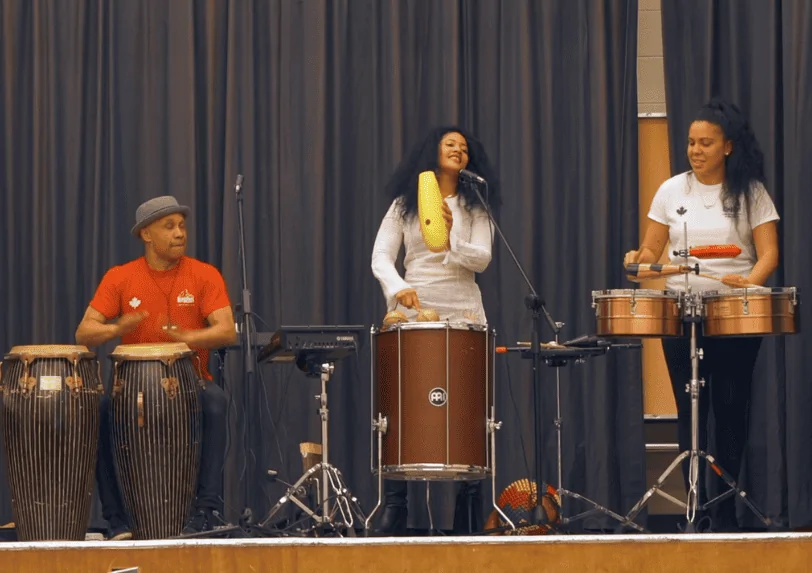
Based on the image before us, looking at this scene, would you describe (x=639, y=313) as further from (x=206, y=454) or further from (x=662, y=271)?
(x=206, y=454)

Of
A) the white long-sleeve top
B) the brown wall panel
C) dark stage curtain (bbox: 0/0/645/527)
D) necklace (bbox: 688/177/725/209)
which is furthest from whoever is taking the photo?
the brown wall panel

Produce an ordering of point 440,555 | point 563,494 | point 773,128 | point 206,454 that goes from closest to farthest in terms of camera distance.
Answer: point 440,555 → point 206,454 → point 563,494 → point 773,128

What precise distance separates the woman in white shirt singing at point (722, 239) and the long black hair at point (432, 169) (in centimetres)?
63

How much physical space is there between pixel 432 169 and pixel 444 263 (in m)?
0.41

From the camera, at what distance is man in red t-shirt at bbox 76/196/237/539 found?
542 centimetres

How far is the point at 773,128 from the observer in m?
6.48

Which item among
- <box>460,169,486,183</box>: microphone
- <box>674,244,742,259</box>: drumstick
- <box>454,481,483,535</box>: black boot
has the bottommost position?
<box>454,481,483,535</box>: black boot

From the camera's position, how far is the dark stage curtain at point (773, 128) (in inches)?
251

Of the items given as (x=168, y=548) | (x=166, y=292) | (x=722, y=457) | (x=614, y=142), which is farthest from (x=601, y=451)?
(x=168, y=548)

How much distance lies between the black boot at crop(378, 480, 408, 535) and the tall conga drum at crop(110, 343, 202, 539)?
2.49 feet

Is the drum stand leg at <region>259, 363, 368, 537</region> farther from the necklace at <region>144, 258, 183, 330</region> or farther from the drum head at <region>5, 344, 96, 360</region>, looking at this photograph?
the drum head at <region>5, 344, 96, 360</region>

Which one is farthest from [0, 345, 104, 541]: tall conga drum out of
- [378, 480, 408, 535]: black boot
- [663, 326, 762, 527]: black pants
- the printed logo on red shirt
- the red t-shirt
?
[663, 326, 762, 527]: black pants

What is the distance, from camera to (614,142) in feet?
21.6

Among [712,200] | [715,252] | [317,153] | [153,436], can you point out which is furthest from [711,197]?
[153,436]
